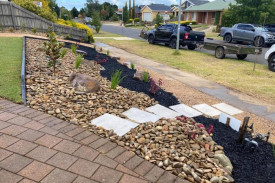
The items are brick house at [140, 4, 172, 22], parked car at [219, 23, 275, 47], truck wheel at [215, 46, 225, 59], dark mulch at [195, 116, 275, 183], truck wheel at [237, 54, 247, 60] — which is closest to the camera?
dark mulch at [195, 116, 275, 183]

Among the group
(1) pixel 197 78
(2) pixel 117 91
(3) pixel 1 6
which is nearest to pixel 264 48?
(1) pixel 197 78

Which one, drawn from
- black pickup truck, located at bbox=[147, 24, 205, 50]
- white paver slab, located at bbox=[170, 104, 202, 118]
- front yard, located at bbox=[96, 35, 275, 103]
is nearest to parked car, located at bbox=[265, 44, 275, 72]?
front yard, located at bbox=[96, 35, 275, 103]

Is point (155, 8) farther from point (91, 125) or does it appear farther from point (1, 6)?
point (91, 125)

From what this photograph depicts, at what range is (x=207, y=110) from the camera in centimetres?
539

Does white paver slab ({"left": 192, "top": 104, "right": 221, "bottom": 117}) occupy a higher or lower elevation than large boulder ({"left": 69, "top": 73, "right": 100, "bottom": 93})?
lower

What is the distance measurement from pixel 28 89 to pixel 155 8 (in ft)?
217

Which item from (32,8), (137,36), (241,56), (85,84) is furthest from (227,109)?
(137,36)

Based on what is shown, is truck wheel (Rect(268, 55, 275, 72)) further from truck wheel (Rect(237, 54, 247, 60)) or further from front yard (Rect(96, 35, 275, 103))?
truck wheel (Rect(237, 54, 247, 60))

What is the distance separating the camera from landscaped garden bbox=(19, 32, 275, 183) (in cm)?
292

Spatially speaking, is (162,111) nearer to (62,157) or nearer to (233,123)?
(233,123)

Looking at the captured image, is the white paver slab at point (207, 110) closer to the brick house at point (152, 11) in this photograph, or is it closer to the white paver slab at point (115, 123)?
the white paver slab at point (115, 123)

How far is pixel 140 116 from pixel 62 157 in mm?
1715

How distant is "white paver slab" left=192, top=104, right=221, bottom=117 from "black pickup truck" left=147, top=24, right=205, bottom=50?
35.9 ft

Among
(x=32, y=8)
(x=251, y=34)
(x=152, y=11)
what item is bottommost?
(x=251, y=34)
